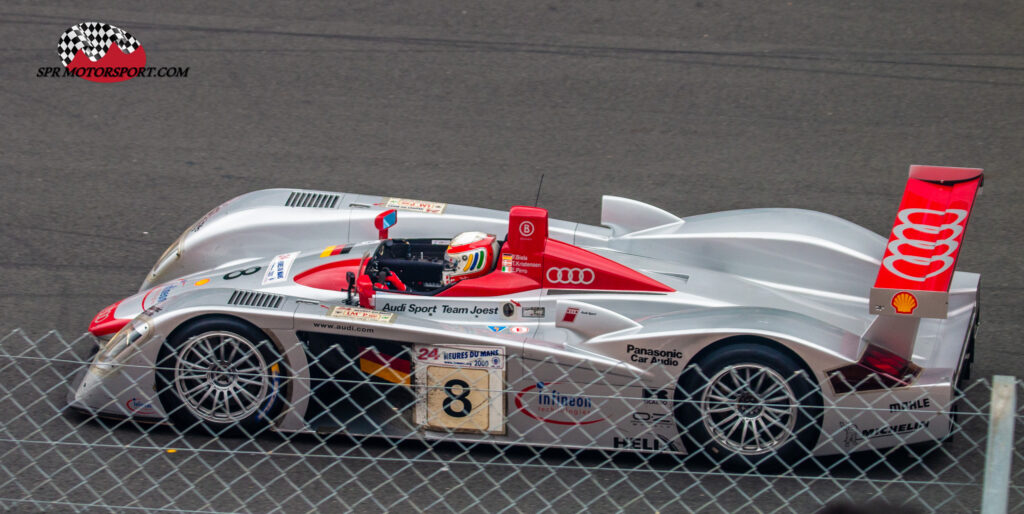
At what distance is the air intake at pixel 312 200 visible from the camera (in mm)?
6816

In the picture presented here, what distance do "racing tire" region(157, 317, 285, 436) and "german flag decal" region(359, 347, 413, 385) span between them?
40 centimetres

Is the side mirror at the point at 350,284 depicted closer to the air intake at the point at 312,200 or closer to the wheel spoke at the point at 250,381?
the wheel spoke at the point at 250,381

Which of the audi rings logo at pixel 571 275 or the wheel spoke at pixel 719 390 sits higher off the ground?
the audi rings logo at pixel 571 275

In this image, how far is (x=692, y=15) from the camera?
1076 cm

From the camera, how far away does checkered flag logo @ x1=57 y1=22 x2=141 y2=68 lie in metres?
10.5

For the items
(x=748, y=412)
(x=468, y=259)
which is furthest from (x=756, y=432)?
(x=468, y=259)

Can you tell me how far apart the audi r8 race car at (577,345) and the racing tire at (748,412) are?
10 millimetres

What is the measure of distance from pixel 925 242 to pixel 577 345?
5.35ft

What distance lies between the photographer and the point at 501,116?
9.42 metres

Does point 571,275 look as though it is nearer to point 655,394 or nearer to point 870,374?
point 655,394

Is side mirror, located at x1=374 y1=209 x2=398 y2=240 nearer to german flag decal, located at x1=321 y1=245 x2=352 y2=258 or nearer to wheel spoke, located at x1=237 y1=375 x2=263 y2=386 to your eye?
german flag decal, located at x1=321 y1=245 x2=352 y2=258

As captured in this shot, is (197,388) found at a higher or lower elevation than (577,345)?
lower

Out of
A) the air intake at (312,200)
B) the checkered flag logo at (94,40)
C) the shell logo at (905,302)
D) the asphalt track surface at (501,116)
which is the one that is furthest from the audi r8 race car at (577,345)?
the checkered flag logo at (94,40)

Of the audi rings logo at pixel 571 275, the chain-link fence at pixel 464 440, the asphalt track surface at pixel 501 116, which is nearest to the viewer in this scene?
the chain-link fence at pixel 464 440
